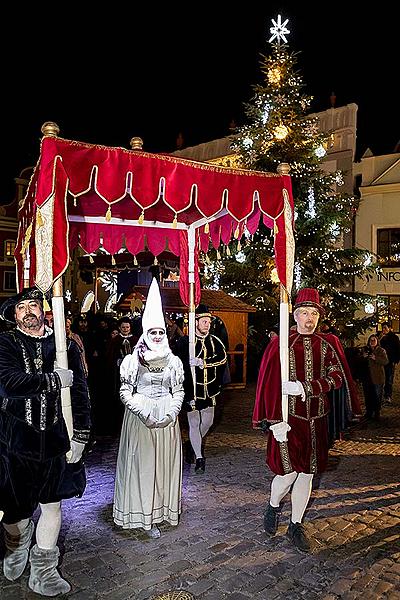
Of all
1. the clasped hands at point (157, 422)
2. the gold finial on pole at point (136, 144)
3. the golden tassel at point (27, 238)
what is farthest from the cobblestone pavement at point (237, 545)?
the gold finial on pole at point (136, 144)

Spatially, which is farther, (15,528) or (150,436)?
(150,436)

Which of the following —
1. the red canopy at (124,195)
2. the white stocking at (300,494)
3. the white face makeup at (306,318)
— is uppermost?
the red canopy at (124,195)

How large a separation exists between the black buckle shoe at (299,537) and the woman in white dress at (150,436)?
113 centimetres

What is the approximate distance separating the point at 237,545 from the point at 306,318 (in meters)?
2.20

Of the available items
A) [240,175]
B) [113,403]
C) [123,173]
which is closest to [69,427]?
[123,173]

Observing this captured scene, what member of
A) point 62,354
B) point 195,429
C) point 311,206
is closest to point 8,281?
point 311,206

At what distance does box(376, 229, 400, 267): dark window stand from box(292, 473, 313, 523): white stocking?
2267 cm

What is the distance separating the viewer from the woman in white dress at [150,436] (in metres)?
5.10

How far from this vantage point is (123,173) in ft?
17.4

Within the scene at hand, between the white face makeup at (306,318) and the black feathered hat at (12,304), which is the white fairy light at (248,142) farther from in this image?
the black feathered hat at (12,304)

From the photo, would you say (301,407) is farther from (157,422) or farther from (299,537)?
(157,422)

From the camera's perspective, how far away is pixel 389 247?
2628cm

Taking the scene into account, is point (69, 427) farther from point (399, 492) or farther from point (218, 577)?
point (399, 492)

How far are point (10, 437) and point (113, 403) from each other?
5628 mm
